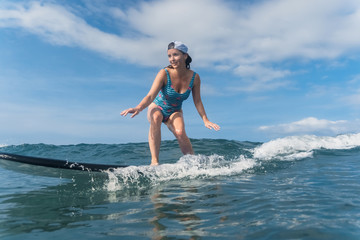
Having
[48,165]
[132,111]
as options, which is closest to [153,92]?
[132,111]

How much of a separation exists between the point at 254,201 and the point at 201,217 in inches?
33.6

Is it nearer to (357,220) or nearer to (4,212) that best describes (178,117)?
(4,212)

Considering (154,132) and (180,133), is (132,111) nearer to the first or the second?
(154,132)

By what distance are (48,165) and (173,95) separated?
2671mm

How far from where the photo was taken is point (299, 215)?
8.81 ft

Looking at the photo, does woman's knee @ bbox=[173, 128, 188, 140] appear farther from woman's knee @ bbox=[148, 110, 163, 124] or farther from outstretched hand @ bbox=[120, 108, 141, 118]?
outstretched hand @ bbox=[120, 108, 141, 118]

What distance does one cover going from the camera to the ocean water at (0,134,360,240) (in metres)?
2.39

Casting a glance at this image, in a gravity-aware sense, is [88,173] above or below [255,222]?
above

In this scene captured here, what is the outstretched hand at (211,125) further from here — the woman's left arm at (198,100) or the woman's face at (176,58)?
the woman's face at (176,58)

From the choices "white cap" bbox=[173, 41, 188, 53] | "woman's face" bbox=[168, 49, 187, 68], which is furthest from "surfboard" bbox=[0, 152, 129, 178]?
"white cap" bbox=[173, 41, 188, 53]

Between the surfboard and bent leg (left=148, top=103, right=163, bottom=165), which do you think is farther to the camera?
bent leg (left=148, top=103, right=163, bottom=165)

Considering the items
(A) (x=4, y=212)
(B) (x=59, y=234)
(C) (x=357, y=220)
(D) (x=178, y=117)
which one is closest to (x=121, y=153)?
(D) (x=178, y=117)

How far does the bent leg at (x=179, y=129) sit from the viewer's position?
19.1 ft

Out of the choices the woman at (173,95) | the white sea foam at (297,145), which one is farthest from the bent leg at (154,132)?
the white sea foam at (297,145)
